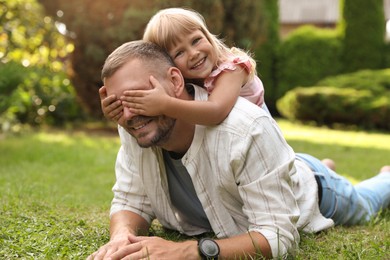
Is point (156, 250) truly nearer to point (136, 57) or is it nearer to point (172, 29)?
point (136, 57)

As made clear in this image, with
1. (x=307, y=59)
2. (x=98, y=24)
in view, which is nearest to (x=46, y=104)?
(x=98, y=24)

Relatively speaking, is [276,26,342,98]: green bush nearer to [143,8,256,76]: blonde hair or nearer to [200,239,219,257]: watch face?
[143,8,256,76]: blonde hair

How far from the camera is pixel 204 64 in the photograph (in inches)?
123

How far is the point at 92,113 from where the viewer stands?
11562 mm

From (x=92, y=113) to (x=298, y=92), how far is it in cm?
503

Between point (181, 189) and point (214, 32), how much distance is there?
789 centimetres

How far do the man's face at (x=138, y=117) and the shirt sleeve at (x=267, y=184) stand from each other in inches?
15.1

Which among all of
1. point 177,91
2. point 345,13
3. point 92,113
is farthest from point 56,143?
point 345,13

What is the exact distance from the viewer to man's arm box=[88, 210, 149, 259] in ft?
8.94

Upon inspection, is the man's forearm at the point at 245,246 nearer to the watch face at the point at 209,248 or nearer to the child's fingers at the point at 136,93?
the watch face at the point at 209,248

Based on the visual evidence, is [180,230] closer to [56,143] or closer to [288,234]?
[288,234]

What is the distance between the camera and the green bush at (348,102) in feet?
43.0

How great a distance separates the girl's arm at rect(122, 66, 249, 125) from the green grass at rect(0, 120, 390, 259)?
81cm

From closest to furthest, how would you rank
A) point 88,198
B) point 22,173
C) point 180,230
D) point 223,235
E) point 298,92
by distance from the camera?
point 223,235, point 180,230, point 88,198, point 22,173, point 298,92
